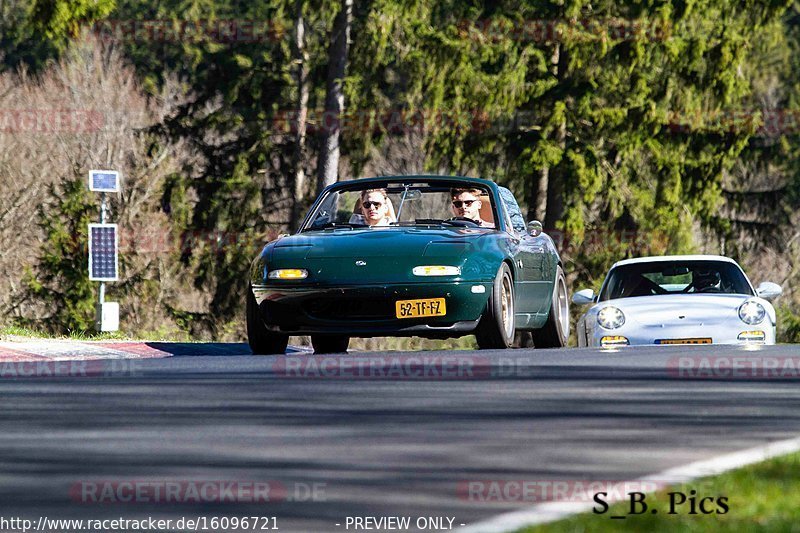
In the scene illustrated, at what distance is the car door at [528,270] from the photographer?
15086mm

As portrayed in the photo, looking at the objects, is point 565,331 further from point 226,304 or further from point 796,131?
point 796,131

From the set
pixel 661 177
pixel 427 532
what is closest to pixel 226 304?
pixel 661 177

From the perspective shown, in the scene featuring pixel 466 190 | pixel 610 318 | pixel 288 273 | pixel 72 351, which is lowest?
pixel 72 351

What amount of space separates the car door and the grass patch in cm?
848

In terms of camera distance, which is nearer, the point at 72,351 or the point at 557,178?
the point at 72,351

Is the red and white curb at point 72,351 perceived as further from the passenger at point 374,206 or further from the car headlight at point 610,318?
the car headlight at point 610,318

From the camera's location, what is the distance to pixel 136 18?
197 ft

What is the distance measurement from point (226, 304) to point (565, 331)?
25.2 m

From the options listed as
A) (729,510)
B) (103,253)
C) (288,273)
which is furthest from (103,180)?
(729,510)

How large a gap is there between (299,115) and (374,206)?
26774 mm

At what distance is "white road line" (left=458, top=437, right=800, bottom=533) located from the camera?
5441mm

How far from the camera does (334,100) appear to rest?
3816 centimetres

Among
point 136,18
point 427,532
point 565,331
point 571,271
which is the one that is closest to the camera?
point 427,532

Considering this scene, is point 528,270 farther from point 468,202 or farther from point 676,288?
point 676,288
